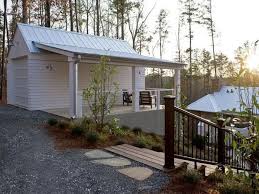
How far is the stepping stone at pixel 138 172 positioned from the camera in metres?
4.75

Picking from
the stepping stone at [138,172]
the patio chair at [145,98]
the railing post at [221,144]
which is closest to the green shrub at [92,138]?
the stepping stone at [138,172]

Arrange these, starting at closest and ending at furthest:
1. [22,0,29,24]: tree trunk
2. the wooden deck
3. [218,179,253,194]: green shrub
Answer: [218,179,253,194]: green shrub → the wooden deck → [22,0,29,24]: tree trunk

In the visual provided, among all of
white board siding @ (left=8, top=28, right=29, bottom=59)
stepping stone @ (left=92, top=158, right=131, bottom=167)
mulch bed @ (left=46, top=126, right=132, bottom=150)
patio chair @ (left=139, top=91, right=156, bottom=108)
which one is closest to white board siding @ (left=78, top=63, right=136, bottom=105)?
patio chair @ (left=139, top=91, right=156, bottom=108)

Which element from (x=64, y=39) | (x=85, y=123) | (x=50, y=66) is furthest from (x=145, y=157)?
(x=64, y=39)

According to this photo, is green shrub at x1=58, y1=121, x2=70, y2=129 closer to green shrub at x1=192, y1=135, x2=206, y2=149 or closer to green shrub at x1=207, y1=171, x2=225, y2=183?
green shrub at x1=192, y1=135, x2=206, y2=149

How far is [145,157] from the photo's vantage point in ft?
19.1

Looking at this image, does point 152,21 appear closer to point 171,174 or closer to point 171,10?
point 171,10

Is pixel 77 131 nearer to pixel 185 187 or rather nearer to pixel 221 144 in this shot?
pixel 221 144

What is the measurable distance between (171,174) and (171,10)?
26908 mm

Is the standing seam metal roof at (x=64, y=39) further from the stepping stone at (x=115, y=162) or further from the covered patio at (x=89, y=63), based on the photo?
the stepping stone at (x=115, y=162)

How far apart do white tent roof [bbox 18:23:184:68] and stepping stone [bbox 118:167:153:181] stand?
6.80 metres

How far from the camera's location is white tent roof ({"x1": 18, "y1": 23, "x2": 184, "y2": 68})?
12086mm

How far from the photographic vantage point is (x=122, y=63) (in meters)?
11.8

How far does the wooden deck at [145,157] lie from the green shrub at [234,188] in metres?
1.11
